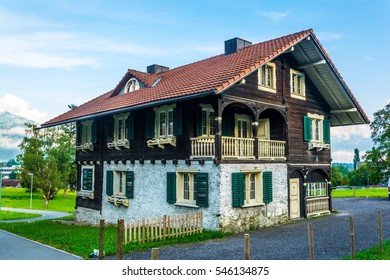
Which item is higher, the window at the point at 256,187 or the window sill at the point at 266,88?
the window sill at the point at 266,88

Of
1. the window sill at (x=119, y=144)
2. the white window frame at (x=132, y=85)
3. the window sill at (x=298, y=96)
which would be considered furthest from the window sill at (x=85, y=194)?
the window sill at (x=298, y=96)

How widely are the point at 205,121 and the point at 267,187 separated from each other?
14.3 feet

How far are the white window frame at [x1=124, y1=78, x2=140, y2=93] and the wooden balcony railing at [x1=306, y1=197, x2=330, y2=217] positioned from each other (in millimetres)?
12176

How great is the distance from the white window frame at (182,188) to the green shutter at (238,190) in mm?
1774

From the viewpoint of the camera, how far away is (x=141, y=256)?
11.7m

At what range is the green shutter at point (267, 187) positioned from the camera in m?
17.9

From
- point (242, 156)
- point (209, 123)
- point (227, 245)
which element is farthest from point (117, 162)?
point (227, 245)

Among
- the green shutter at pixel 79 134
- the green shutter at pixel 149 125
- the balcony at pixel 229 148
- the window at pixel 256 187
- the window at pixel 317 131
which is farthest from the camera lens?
the green shutter at pixel 79 134

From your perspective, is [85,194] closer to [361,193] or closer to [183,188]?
[183,188]

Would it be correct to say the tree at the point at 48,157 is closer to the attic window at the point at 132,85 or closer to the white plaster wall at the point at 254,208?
the attic window at the point at 132,85

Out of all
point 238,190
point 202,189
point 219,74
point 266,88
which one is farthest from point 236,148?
point 266,88

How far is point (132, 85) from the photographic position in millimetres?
23438

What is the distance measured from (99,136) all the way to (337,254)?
16.3 m

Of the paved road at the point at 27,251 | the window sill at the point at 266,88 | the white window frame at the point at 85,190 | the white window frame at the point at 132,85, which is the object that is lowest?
the paved road at the point at 27,251
